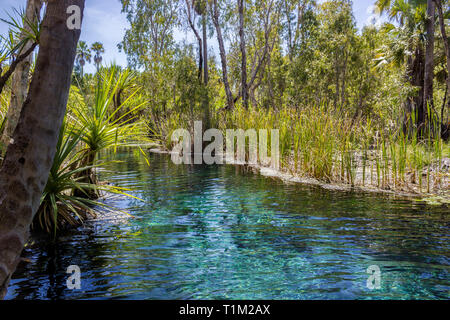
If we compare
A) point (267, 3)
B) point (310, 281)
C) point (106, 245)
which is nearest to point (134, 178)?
point (106, 245)

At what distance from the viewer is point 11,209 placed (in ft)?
5.14

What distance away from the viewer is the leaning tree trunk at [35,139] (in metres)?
1.57

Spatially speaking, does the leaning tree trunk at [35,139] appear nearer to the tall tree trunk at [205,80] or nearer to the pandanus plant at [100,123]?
the pandanus plant at [100,123]

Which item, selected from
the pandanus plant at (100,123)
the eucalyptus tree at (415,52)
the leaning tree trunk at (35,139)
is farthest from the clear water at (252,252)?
the eucalyptus tree at (415,52)

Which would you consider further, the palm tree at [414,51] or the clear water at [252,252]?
the palm tree at [414,51]

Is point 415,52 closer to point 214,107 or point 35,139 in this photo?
point 214,107

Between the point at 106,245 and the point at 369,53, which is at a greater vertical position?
the point at 369,53

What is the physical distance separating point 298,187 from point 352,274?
4365mm

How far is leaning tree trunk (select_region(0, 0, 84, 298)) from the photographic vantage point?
1566mm

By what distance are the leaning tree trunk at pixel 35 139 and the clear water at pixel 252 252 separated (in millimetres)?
1395

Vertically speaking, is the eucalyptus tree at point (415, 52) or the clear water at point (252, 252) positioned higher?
the eucalyptus tree at point (415, 52)

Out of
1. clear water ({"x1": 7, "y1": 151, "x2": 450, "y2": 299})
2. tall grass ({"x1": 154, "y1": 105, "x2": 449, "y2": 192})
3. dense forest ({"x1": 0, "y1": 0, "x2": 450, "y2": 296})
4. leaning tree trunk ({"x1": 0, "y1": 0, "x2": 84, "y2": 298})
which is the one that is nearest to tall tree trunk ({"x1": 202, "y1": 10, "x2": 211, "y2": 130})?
dense forest ({"x1": 0, "y1": 0, "x2": 450, "y2": 296})

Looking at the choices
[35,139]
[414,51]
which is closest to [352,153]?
[35,139]
